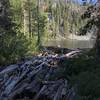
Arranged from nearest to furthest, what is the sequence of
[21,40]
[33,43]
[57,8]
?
[21,40]
[33,43]
[57,8]

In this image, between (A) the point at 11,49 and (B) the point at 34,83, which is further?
(A) the point at 11,49

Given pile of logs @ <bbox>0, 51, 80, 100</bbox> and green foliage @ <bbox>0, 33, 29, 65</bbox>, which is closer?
pile of logs @ <bbox>0, 51, 80, 100</bbox>

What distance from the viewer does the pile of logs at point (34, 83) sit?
10.2 m

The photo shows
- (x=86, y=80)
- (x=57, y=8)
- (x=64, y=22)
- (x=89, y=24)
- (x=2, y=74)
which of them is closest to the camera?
(x=86, y=80)

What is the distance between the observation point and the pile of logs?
10.2 m

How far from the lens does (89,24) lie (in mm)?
15508

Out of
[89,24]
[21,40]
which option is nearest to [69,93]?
[89,24]

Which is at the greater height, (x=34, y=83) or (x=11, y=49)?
(x=11, y=49)

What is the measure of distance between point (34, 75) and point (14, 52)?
404 centimetres

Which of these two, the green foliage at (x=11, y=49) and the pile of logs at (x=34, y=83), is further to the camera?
the green foliage at (x=11, y=49)

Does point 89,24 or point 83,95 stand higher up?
point 89,24

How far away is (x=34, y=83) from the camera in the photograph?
37.0 feet

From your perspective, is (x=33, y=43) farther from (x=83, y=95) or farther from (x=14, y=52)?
(x=83, y=95)

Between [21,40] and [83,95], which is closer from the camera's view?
[83,95]
